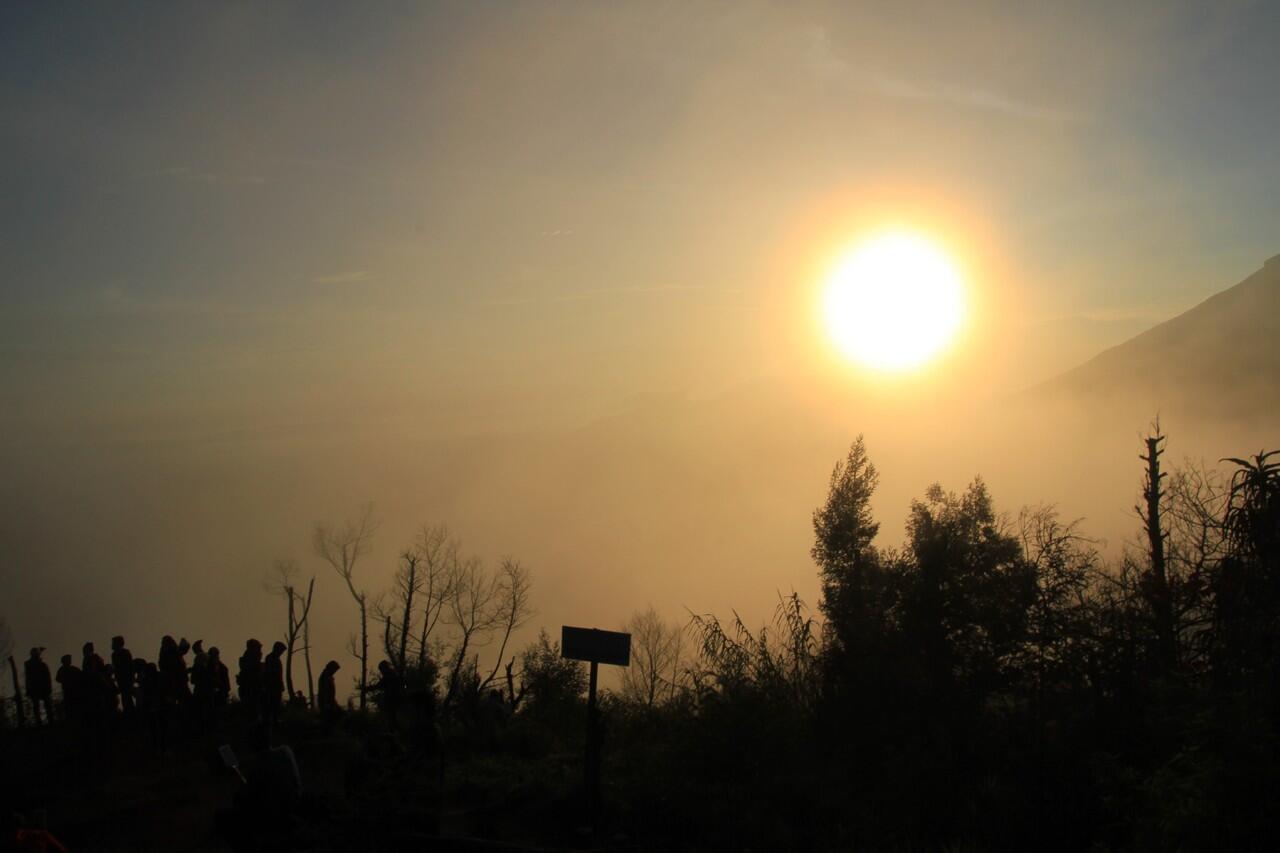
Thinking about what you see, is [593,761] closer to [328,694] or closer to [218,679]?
[328,694]

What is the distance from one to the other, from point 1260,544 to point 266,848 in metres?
10.3

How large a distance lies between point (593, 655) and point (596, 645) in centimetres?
14

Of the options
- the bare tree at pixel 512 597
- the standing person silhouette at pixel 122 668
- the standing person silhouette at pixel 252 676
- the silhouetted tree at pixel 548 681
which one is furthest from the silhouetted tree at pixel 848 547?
the bare tree at pixel 512 597

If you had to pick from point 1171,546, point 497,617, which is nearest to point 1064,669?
point 1171,546

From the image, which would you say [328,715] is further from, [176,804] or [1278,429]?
[1278,429]

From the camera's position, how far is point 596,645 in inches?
485

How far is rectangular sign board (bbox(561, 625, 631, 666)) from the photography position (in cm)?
1220

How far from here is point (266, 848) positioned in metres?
9.16

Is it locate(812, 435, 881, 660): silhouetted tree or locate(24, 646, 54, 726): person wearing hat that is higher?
locate(812, 435, 881, 660): silhouetted tree

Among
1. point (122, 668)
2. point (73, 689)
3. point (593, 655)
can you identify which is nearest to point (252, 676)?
point (122, 668)

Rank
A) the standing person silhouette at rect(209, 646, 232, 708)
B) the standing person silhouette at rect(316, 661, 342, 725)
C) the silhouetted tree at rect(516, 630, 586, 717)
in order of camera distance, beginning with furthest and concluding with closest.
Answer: the silhouetted tree at rect(516, 630, 586, 717)
the standing person silhouette at rect(209, 646, 232, 708)
the standing person silhouette at rect(316, 661, 342, 725)

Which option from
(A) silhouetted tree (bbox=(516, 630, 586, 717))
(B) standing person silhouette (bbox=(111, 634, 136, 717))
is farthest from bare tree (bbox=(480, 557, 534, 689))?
(B) standing person silhouette (bbox=(111, 634, 136, 717))

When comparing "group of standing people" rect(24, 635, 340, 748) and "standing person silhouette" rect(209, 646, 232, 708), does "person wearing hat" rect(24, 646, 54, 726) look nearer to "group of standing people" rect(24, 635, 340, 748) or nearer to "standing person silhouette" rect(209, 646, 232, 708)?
"group of standing people" rect(24, 635, 340, 748)

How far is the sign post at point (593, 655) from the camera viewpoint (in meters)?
12.2
